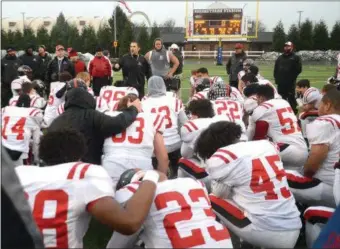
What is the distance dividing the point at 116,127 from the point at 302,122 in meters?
3.87

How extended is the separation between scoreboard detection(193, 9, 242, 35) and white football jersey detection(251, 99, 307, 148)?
32.2 metres

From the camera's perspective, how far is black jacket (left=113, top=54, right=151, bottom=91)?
394 inches

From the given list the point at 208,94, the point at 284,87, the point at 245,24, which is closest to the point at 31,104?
the point at 208,94

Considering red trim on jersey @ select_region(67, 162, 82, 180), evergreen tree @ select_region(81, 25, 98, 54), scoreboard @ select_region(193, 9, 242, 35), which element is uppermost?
scoreboard @ select_region(193, 9, 242, 35)

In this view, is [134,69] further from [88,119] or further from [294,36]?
[294,36]

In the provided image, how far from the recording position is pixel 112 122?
4.02 meters

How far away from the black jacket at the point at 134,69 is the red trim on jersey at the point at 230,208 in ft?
21.9

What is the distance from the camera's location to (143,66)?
10.1m

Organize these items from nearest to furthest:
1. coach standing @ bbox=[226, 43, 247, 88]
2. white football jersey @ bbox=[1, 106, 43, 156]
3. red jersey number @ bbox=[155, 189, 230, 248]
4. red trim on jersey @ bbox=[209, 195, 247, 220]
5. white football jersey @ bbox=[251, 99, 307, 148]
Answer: red jersey number @ bbox=[155, 189, 230, 248], red trim on jersey @ bbox=[209, 195, 247, 220], white football jersey @ bbox=[251, 99, 307, 148], white football jersey @ bbox=[1, 106, 43, 156], coach standing @ bbox=[226, 43, 247, 88]

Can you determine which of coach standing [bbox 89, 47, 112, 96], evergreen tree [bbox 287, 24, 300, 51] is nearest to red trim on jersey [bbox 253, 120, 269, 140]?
coach standing [bbox 89, 47, 112, 96]

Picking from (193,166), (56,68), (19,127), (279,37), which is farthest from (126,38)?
(193,166)

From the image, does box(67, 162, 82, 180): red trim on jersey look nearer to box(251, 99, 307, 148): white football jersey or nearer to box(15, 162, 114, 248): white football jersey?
box(15, 162, 114, 248): white football jersey

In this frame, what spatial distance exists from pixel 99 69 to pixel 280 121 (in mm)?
6494

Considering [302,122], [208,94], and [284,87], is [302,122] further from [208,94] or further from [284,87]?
[284,87]
